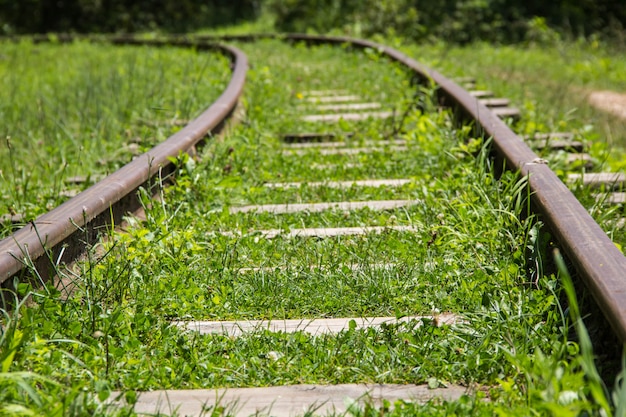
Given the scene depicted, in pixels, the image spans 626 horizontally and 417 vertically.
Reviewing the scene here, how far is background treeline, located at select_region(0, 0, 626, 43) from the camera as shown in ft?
51.2

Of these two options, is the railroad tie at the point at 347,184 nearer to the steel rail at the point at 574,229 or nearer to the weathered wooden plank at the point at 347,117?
the steel rail at the point at 574,229

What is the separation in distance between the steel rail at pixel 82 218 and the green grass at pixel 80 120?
0.92 ft

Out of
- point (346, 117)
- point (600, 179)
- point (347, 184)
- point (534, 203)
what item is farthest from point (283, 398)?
point (346, 117)

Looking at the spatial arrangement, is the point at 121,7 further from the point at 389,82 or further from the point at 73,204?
the point at 73,204

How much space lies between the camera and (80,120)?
18.7 ft

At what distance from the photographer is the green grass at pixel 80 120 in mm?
4009

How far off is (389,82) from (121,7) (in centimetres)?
1618

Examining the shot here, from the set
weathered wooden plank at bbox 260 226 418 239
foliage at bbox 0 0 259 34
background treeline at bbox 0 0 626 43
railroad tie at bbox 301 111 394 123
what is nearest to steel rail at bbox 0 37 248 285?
weathered wooden plank at bbox 260 226 418 239

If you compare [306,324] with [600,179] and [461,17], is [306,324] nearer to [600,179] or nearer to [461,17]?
[600,179]

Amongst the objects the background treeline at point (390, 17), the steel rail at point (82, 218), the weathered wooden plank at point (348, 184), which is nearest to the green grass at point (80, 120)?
the steel rail at point (82, 218)

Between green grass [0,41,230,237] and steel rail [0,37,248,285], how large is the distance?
280 mm

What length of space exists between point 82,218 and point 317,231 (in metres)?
1.11

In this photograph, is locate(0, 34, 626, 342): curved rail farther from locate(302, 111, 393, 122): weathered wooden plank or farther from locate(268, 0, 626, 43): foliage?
locate(268, 0, 626, 43): foliage

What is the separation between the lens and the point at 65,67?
33.9 feet
